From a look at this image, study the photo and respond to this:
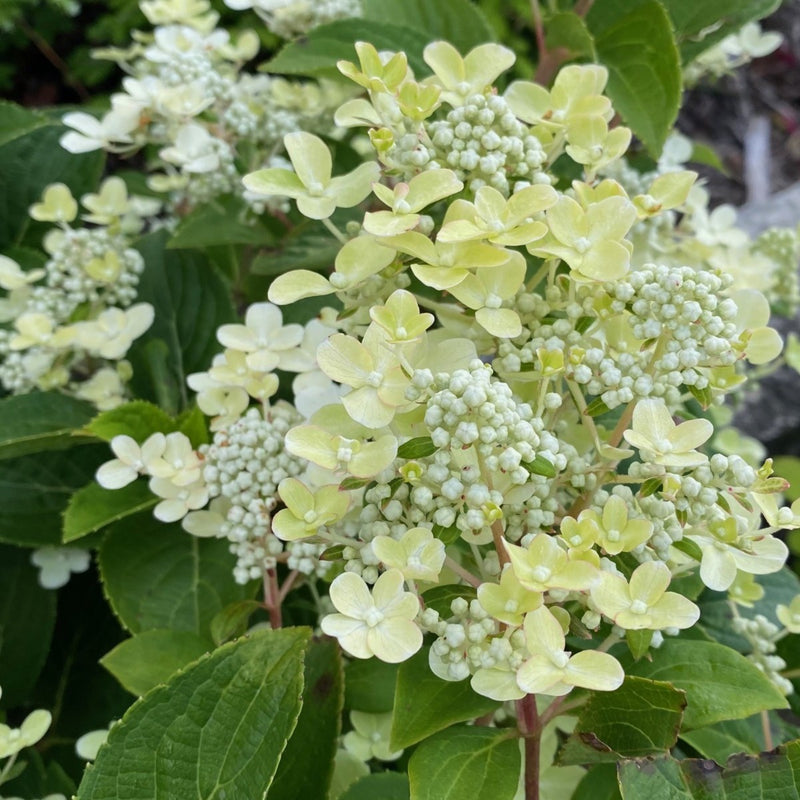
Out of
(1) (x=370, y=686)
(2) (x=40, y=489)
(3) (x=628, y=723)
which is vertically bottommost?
(2) (x=40, y=489)

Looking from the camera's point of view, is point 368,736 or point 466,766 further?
point 368,736

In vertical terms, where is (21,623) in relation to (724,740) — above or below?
below

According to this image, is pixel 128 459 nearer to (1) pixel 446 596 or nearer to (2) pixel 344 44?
(1) pixel 446 596

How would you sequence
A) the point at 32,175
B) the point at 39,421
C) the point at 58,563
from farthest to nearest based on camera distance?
the point at 32,175, the point at 58,563, the point at 39,421

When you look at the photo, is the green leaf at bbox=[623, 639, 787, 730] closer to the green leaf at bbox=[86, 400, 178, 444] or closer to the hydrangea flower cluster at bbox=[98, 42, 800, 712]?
the hydrangea flower cluster at bbox=[98, 42, 800, 712]

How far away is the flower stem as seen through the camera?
2.12ft

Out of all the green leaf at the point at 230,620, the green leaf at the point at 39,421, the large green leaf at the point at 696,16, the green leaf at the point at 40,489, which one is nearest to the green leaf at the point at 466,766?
the green leaf at the point at 230,620

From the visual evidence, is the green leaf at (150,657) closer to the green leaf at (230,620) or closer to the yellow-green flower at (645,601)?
the green leaf at (230,620)

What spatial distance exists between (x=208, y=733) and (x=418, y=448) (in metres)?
0.30

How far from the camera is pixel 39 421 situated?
3.11 feet

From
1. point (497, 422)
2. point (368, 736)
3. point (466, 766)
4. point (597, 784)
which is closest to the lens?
point (497, 422)

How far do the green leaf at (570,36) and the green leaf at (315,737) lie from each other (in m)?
0.71

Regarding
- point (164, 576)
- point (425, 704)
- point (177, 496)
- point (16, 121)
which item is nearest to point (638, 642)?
point (425, 704)

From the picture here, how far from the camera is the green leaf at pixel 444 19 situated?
1.06 m
